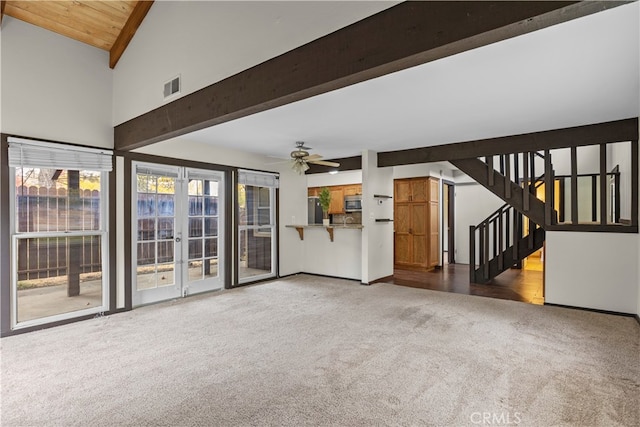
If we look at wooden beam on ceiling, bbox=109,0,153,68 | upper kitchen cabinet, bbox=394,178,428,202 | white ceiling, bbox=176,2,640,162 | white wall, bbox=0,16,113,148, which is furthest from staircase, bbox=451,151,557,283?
white wall, bbox=0,16,113,148

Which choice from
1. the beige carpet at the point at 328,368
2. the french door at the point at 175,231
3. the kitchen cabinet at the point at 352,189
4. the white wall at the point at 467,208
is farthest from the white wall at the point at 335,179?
the beige carpet at the point at 328,368

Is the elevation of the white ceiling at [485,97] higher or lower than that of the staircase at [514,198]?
higher

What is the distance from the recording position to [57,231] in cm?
391

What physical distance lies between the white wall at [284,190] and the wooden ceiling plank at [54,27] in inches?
65.7

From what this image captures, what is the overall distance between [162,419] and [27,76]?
3.89m

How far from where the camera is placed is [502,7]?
1521 millimetres

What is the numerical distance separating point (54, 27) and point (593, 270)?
729cm

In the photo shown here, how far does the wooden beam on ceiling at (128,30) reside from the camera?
387 centimetres

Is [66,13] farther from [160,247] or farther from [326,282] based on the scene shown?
[326,282]

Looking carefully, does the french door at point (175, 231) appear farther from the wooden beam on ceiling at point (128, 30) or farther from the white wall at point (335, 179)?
the white wall at point (335, 179)

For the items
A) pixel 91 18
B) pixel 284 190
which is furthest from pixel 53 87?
pixel 284 190

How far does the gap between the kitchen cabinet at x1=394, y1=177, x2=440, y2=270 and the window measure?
20.1ft

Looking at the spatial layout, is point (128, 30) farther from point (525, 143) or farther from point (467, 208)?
point (467, 208)

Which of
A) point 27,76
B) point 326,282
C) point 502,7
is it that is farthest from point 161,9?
point 326,282
